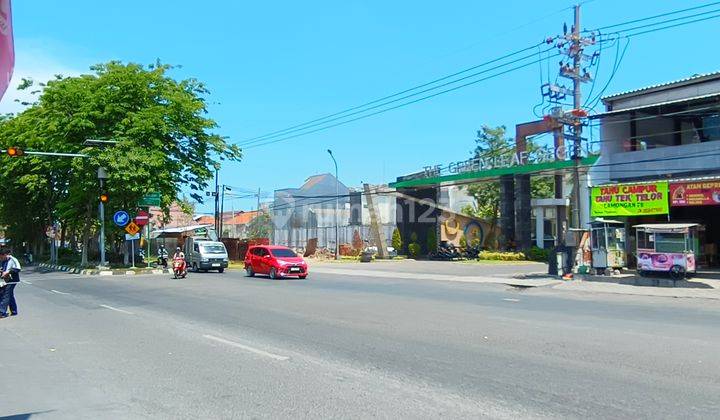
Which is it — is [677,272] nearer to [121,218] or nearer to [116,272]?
[121,218]

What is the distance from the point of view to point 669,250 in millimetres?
22656

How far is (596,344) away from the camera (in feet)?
32.6

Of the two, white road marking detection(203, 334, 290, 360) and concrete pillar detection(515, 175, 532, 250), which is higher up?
concrete pillar detection(515, 175, 532, 250)

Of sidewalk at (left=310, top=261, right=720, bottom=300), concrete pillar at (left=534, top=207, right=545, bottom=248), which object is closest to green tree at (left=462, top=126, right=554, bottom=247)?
concrete pillar at (left=534, top=207, right=545, bottom=248)

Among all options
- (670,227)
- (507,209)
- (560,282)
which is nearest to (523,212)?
(507,209)

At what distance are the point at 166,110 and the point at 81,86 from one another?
4815 millimetres

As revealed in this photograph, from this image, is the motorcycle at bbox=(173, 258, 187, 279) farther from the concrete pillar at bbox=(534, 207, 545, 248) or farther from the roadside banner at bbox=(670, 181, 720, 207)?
the concrete pillar at bbox=(534, 207, 545, 248)

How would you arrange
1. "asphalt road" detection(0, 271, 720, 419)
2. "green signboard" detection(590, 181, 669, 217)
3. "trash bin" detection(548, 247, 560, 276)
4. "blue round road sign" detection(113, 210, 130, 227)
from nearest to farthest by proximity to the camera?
"asphalt road" detection(0, 271, 720, 419) → "green signboard" detection(590, 181, 669, 217) → "trash bin" detection(548, 247, 560, 276) → "blue round road sign" detection(113, 210, 130, 227)

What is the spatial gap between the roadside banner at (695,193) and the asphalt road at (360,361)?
28.2ft

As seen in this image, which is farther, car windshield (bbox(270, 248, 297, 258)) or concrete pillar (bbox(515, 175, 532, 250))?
concrete pillar (bbox(515, 175, 532, 250))

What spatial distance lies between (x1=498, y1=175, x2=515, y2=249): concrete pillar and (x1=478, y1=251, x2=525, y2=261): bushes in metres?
2.68

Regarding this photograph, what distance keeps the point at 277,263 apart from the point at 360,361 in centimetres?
2015

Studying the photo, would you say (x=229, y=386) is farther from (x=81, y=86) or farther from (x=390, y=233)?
(x=390, y=233)

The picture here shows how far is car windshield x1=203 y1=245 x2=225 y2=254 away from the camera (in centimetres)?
3583
